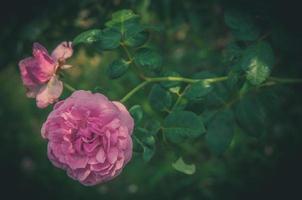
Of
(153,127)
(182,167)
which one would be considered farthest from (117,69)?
(182,167)

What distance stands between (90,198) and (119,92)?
696 millimetres

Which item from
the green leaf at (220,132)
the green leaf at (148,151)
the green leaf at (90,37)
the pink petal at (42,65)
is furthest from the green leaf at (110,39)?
the green leaf at (220,132)

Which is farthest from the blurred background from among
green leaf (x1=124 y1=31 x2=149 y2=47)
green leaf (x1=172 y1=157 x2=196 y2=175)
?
green leaf (x1=124 y1=31 x2=149 y2=47)

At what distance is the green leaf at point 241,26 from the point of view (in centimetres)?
135

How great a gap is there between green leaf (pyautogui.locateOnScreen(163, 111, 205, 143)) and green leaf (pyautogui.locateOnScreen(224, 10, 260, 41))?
241 millimetres

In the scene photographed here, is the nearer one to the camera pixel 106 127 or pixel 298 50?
pixel 106 127

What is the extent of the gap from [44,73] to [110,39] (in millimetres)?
183

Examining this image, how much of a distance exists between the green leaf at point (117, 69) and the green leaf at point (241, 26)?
0.93ft

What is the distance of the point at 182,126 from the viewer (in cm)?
131

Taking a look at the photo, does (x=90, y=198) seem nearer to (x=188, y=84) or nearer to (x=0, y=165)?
(x=0, y=165)

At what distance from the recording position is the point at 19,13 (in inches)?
78.0

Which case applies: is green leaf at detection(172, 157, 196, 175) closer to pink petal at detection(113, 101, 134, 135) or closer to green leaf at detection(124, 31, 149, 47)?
pink petal at detection(113, 101, 134, 135)

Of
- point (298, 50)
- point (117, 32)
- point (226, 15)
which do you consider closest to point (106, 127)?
point (117, 32)

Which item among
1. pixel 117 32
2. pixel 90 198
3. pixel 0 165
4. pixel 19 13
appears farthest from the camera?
pixel 0 165
